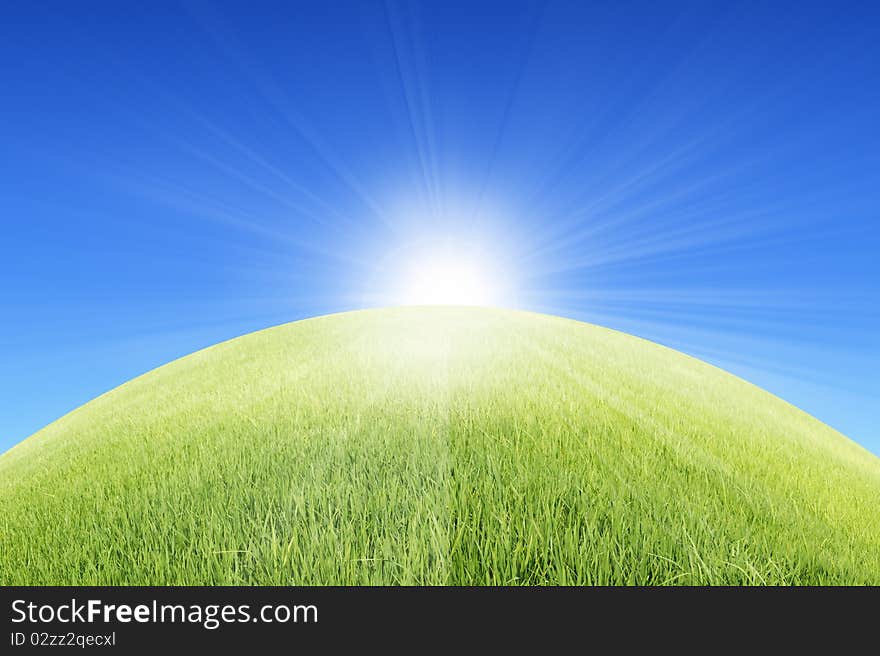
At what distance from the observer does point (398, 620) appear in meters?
1.82

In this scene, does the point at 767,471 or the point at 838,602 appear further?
the point at 767,471

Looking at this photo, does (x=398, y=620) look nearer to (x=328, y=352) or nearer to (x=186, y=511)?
(x=186, y=511)

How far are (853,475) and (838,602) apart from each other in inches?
161

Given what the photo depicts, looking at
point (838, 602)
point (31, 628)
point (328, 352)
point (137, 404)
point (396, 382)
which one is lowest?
point (838, 602)

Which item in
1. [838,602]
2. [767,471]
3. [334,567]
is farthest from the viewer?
[767,471]

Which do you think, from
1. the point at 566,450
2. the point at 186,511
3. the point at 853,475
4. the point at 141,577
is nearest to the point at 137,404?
the point at 186,511

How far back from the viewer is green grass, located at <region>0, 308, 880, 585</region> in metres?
2.21

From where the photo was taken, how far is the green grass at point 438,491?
2.21 m

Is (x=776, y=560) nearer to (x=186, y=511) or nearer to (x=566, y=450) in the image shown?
(x=566, y=450)

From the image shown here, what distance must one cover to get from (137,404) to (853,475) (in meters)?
9.23

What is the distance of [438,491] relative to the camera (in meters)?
2.70

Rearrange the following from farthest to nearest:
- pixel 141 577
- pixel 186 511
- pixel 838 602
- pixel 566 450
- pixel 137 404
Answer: pixel 137 404 < pixel 566 450 < pixel 186 511 < pixel 141 577 < pixel 838 602

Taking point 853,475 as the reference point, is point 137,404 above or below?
above

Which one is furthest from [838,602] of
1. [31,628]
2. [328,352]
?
[328,352]
